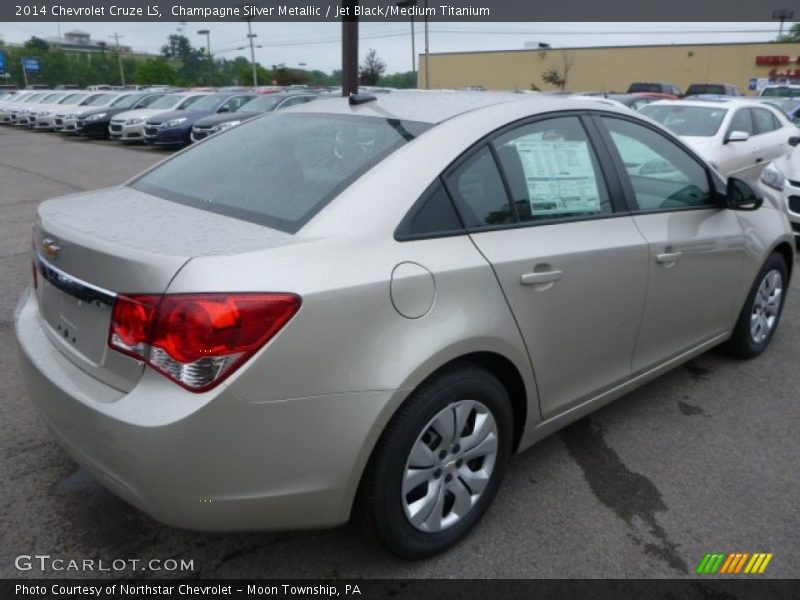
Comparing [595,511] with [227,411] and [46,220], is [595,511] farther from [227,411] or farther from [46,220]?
[46,220]

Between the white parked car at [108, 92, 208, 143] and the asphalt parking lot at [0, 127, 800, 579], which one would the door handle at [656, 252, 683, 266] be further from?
the white parked car at [108, 92, 208, 143]

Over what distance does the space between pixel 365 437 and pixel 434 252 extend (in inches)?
25.0

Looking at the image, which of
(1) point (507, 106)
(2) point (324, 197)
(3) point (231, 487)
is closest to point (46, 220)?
(2) point (324, 197)

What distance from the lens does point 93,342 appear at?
2.05 m

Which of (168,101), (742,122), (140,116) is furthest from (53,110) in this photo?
(742,122)

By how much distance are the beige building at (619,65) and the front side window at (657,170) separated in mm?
48383

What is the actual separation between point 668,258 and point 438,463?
5.10 ft

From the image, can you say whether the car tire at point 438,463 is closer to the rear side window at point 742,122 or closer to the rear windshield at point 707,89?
the rear side window at point 742,122

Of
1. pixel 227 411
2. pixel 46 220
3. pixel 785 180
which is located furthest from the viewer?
pixel 785 180

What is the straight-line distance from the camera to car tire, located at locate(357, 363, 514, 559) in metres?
2.11

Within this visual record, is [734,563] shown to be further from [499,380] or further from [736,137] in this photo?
[736,137]

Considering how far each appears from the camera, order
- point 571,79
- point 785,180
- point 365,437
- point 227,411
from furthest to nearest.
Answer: point 571,79 < point 785,180 < point 365,437 < point 227,411

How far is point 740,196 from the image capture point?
3.50 m

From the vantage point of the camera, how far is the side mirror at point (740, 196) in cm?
348
